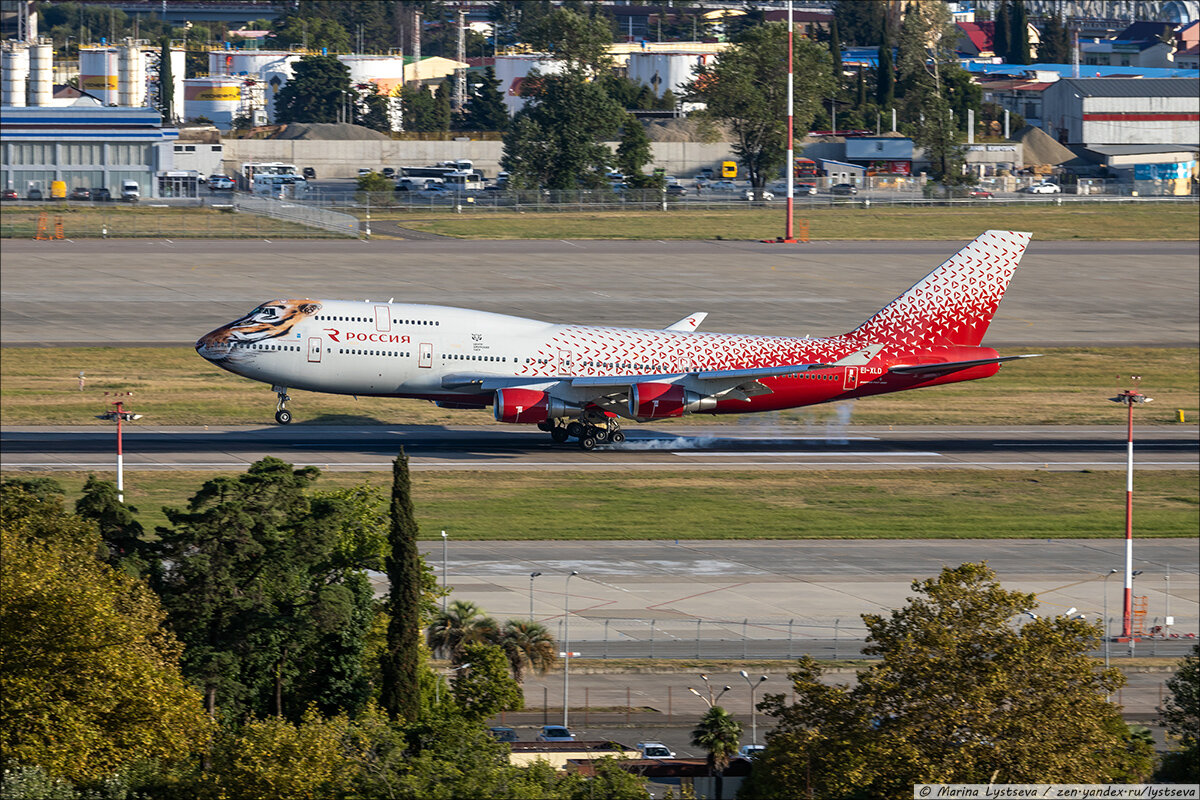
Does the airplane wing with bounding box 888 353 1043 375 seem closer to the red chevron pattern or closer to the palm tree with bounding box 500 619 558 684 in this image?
the red chevron pattern

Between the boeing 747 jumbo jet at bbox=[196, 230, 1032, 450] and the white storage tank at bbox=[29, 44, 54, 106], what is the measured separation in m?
127

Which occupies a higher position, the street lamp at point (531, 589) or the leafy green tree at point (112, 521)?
the leafy green tree at point (112, 521)

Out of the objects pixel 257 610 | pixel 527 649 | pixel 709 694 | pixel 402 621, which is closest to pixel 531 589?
pixel 527 649

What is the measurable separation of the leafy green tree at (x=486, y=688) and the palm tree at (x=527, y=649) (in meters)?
1.70

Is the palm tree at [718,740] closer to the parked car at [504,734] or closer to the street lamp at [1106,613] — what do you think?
the parked car at [504,734]

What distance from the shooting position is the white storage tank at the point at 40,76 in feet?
612

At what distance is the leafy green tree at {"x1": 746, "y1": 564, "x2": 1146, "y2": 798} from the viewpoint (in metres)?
33.2

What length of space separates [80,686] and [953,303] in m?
51.2

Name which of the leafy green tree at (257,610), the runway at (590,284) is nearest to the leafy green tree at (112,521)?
the leafy green tree at (257,610)

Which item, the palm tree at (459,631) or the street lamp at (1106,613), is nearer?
the palm tree at (459,631)

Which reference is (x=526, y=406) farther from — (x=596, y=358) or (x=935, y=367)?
(x=935, y=367)

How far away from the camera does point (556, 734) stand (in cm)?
4525

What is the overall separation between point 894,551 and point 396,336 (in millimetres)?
24154

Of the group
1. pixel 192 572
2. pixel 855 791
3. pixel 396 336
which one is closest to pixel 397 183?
pixel 396 336
